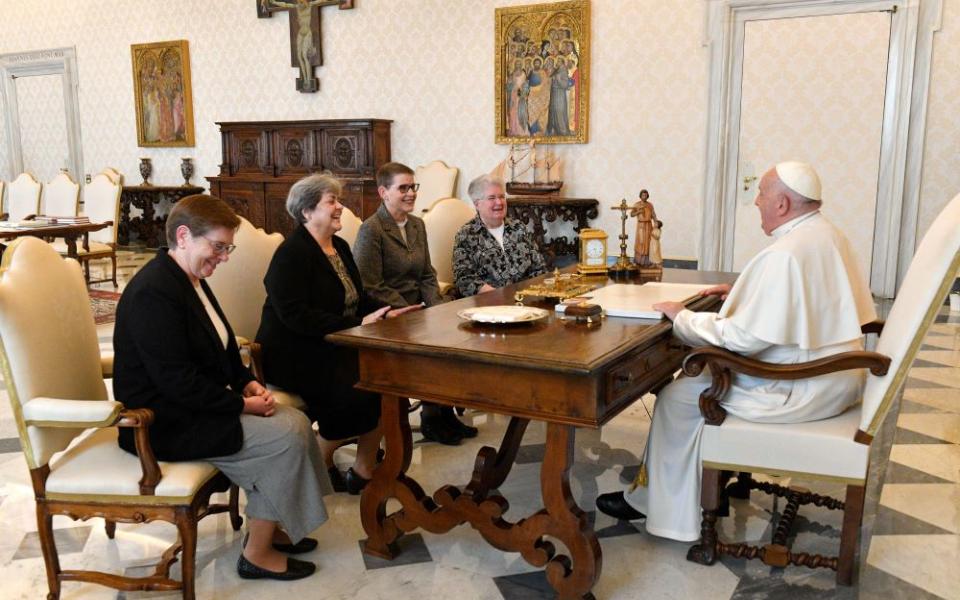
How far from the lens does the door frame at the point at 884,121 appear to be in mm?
7117

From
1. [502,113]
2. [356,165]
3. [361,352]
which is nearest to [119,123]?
[356,165]

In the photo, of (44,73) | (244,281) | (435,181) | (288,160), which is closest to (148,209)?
(288,160)

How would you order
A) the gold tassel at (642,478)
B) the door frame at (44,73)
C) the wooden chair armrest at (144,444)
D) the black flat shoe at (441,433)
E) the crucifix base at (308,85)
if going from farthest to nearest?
the door frame at (44,73)
the crucifix base at (308,85)
the black flat shoe at (441,433)
the gold tassel at (642,478)
the wooden chair armrest at (144,444)

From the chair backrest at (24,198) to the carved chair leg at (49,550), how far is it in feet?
23.3

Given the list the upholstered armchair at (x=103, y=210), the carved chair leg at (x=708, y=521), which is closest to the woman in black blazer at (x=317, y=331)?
the carved chair leg at (x=708, y=521)

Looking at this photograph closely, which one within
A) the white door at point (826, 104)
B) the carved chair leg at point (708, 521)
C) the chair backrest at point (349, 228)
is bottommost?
the carved chair leg at point (708, 521)

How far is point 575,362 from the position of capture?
2.29 meters

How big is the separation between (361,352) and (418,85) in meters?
7.36

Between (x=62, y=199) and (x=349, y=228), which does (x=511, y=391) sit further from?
(x=62, y=199)

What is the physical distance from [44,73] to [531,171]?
8.37 metres

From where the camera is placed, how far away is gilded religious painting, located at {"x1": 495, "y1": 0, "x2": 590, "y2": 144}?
847 cm

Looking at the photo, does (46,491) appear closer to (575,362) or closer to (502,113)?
(575,362)

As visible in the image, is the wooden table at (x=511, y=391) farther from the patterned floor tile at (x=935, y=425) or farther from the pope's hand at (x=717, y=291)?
the patterned floor tile at (x=935, y=425)

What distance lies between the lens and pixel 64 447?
2.56 m
